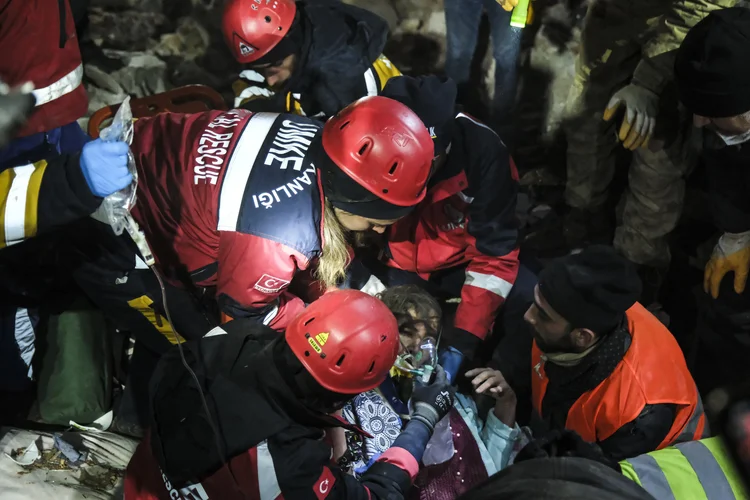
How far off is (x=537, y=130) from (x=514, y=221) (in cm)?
150

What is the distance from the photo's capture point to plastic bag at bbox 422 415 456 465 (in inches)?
113

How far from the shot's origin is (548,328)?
2.57 meters

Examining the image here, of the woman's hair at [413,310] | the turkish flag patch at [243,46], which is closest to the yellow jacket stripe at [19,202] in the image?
→ the turkish flag patch at [243,46]

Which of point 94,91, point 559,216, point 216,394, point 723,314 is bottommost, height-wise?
point 559,216

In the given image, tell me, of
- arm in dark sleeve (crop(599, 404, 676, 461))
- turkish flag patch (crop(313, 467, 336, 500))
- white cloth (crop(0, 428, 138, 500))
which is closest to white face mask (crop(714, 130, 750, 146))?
arm in dark sleeve (crop(599, 404, 676, 461))

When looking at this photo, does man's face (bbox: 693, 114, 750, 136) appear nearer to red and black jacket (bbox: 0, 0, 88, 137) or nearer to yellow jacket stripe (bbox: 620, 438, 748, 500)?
yellow jacket stripe (bbox: 620, 438, 748, 500)

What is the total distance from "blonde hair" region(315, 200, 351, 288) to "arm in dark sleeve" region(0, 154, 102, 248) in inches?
32.8

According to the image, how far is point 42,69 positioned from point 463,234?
6.74 ft

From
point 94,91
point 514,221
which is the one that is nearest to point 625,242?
point 514,221

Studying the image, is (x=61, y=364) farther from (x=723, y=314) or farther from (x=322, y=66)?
(x=723, y=314)

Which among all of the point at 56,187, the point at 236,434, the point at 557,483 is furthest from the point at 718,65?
the point at 56,187

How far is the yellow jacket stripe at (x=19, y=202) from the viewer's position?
2.23m

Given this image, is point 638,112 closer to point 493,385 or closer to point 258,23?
point 493,385

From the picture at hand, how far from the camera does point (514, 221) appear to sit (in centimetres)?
332
